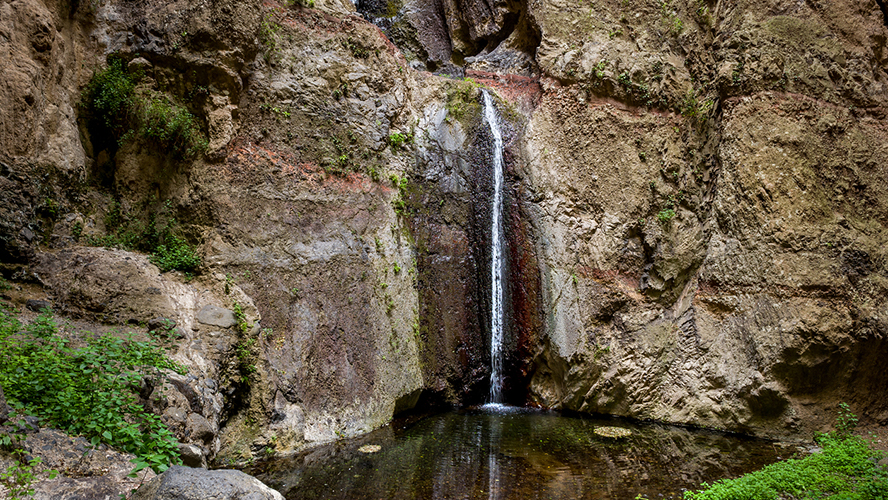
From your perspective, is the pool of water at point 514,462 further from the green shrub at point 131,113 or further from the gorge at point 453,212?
the green shrub at point 131,113

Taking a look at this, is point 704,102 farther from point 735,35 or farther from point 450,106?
point 450,106

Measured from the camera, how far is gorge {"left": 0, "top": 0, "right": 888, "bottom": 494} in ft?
25.1

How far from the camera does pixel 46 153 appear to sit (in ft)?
24.7

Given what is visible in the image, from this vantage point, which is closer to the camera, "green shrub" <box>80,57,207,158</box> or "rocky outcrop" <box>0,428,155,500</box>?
"rocky outcrop" <box>0,428,155,500</box>

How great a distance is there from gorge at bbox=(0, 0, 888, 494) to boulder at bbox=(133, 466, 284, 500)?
2.37 meters

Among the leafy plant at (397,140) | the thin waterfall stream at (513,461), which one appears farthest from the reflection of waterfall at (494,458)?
the leafy plant at (397,140)

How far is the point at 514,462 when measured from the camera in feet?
25.1

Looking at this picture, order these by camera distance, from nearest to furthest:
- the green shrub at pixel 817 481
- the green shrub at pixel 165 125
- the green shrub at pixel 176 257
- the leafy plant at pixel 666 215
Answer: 1. the green shrub at pixel 817 481
2. the green shrub at pixel 176 257
3. the green shrub at pixel 165 125
4. the leafy plant at pixel 666 215

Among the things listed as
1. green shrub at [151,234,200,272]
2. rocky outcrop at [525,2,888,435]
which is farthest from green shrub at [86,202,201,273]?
rocky outcrop at [525,2,888,435]

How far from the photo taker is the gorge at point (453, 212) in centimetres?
764

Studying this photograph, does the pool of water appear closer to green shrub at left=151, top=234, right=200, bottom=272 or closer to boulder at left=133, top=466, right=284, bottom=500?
boulder at left=133, top=466, right=284, bottom=500

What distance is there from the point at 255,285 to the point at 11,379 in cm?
423

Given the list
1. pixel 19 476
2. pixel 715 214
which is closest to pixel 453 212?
pixel 715 214

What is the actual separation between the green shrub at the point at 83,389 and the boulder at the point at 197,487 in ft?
1.63
